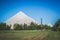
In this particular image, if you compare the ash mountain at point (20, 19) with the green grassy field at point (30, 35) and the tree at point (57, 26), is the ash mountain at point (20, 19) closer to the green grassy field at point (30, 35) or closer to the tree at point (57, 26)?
the green grassy field at point (30, 35)

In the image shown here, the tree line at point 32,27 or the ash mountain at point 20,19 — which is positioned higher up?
the ash mountain at point 20,19

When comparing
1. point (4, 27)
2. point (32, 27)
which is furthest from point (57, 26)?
point (4, 27)

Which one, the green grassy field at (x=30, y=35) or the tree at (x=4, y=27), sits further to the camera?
the tree at (x=4, y=27)

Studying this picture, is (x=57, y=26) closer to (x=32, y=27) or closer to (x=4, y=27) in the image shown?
(x=32, y=27)

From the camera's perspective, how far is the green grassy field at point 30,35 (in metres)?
3.42

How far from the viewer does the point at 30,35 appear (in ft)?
11.4

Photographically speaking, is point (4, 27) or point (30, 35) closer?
point (30, 35)

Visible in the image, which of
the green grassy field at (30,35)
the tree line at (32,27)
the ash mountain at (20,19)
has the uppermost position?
the ash mountain at (20,19)

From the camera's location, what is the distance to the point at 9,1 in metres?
3.62

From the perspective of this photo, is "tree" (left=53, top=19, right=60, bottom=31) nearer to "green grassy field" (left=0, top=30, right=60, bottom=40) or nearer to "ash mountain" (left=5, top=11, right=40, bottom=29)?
"green grassy field" (left=0, top=30, right=60, bottom=40)

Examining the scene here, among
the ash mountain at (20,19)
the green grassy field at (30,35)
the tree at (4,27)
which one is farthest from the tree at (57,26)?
the tree at (4,27)

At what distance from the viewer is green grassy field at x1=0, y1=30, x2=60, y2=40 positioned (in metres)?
3.42

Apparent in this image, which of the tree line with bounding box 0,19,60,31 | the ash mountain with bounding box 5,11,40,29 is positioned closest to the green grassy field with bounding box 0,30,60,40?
the tree line with bounding box 0,19,60,31

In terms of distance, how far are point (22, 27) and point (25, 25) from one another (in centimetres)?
10
